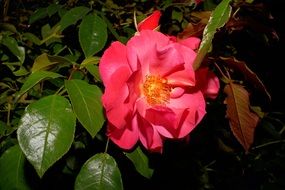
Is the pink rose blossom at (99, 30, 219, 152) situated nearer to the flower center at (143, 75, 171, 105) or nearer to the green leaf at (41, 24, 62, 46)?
the flower center at (143, 75, 171, 105)

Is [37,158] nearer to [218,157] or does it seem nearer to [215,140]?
A: [215,140]

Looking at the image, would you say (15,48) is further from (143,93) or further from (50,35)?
(143,93)

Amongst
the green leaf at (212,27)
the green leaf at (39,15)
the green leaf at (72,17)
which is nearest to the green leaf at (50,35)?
the green leaf at (39,15)

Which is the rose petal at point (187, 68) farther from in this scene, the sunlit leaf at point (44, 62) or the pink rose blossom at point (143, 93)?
the sunlit leaf at point (44, 62)

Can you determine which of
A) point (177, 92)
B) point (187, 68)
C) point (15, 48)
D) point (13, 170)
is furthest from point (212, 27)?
point (15, 48)

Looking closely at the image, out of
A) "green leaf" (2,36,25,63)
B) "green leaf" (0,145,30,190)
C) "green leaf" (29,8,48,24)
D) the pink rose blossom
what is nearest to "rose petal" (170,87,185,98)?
the pink rose blossom

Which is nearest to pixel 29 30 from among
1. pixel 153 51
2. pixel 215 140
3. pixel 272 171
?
pixel 215 140
